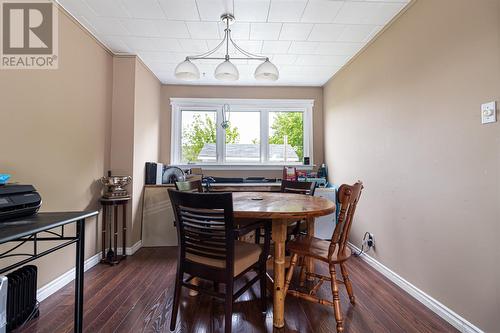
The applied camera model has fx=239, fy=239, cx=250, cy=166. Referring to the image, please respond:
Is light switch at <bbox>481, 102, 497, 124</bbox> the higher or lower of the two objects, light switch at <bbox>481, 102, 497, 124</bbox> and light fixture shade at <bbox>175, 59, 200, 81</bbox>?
the lower

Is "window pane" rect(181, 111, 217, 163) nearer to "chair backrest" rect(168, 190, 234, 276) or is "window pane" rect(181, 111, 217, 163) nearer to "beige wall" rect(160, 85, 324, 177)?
"beige wall" rect(160, 85, 324, 177)

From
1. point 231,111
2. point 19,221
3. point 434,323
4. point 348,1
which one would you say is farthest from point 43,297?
point 348,1

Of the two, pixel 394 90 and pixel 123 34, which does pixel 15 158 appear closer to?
pixel 123 34

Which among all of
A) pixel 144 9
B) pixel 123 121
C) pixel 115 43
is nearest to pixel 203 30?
pixel 144 9

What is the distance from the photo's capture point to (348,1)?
6.30 feet

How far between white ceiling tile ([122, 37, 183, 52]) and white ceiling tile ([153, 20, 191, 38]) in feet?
0.36

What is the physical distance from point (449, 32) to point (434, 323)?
195 centimetres

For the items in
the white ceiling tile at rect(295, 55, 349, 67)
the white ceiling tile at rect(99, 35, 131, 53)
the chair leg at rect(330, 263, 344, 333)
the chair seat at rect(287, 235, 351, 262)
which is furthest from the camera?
the white ceiling tile at rect(295, 55, 349, 67)

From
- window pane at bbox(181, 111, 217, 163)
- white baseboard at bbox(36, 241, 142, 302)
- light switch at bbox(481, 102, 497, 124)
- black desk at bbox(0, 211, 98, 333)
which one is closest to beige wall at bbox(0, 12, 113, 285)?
white baseboard at bbox(36, 241, 142, 302)

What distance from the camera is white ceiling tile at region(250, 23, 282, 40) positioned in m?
2.24

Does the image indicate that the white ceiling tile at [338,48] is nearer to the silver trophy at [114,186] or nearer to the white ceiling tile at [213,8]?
the white ceiling tile at [213,8]

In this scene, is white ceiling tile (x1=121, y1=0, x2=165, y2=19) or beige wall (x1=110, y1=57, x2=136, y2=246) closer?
white ceiling tile (x1=121, y1=0, x2=165, y2=19)

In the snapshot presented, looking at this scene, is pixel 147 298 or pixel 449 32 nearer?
pixel 449 32

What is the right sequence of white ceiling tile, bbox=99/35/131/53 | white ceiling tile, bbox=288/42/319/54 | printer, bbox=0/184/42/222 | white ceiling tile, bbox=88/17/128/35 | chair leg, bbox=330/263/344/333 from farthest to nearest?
white ceiling tile, bbox=288/42/319/54 → white ceiling tile, bbox=99/35/131/53 → white ceiling tile, bbox=88/17/128/35 → chair leg, bbox=330/263/344/333 → printer, bbox=0/184/42/222
